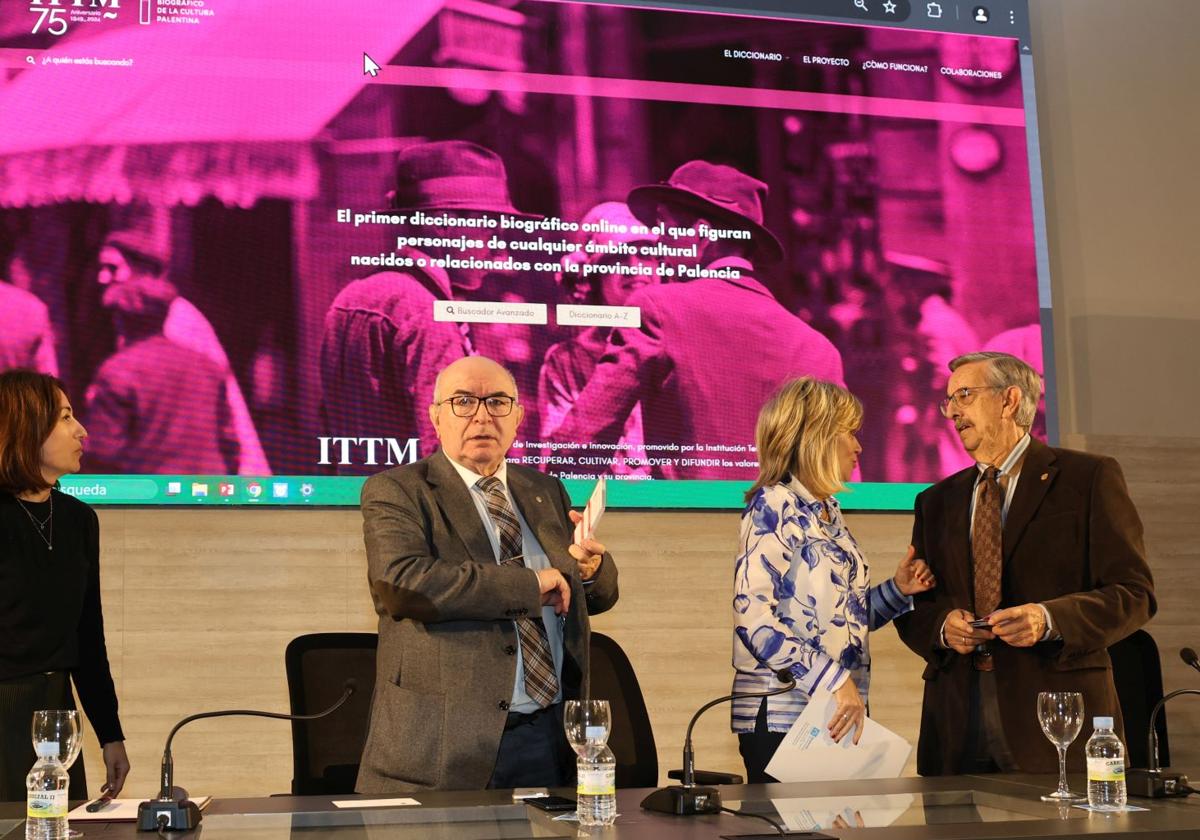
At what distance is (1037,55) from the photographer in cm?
557

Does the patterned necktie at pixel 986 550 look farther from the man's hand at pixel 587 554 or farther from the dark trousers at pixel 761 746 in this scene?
the man's hand at pixel 587 554

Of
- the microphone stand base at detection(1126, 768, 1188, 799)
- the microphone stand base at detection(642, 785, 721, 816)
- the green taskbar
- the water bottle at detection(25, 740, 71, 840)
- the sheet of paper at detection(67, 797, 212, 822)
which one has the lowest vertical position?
the microphone stand base at detection(1126, 768, 1188, 799)

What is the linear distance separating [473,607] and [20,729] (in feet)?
3.62

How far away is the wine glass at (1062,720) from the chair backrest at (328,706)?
62.7 inches

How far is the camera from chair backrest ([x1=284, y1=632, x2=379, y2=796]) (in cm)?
333

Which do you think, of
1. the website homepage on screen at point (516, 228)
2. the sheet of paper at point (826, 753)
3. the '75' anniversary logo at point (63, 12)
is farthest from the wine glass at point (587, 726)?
the '75' anniversary logo at point (63, 12)

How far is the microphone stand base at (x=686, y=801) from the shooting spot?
2451mm

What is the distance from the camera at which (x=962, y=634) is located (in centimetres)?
332

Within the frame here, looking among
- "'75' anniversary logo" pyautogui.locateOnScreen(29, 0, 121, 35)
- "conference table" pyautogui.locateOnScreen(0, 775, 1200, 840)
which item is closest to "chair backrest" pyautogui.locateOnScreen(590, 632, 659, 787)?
"conference table" pyautogui.locateOnScreen(0, 775, 1200, 840)

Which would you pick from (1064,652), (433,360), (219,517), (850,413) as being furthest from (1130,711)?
(219,517)

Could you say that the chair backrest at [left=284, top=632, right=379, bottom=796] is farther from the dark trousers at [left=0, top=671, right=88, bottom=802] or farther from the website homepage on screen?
the website homepage on screen

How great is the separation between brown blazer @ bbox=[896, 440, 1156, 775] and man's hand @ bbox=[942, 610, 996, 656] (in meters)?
0.05

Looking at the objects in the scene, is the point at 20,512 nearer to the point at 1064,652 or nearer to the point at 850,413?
the point at 850,413

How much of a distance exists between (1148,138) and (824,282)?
62.8 inches
